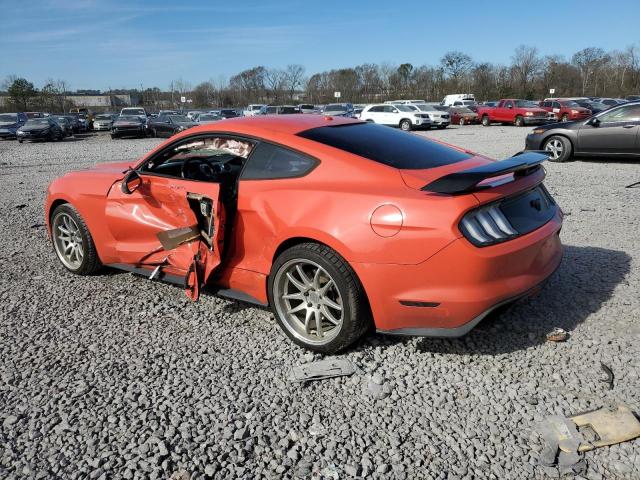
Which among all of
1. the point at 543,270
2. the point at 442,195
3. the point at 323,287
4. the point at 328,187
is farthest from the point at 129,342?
the point at 543,270

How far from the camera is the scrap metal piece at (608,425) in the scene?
2445mm

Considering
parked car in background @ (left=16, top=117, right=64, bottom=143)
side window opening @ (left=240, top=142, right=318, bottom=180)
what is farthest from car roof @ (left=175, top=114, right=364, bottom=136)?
parked car in background @ (left=16, top=117, right=64, bottom=143)

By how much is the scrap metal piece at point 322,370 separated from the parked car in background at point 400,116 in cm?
2725

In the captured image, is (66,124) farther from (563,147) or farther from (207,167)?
(207,167)

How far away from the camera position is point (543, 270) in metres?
3.28

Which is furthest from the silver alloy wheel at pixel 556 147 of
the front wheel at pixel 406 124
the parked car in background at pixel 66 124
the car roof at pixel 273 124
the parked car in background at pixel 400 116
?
the parked car in background at pixel 66 124

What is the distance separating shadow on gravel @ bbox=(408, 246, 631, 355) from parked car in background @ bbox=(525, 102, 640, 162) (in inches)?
282

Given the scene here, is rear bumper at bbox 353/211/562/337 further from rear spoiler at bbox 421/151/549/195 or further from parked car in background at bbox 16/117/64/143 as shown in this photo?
parked car in background at bbox 16/117/64/143

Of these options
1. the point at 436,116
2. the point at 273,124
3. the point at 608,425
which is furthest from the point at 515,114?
the point at 608,425

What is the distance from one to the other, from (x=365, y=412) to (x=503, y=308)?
1016 millimetres

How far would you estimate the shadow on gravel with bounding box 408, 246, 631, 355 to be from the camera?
3.42m

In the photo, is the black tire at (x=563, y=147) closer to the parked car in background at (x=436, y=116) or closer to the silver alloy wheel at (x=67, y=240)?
the silver alloy wheel at (x=67, y=240)

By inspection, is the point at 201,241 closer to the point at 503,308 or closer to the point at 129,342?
the point at 129,342

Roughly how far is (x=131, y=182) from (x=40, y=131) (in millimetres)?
28568
